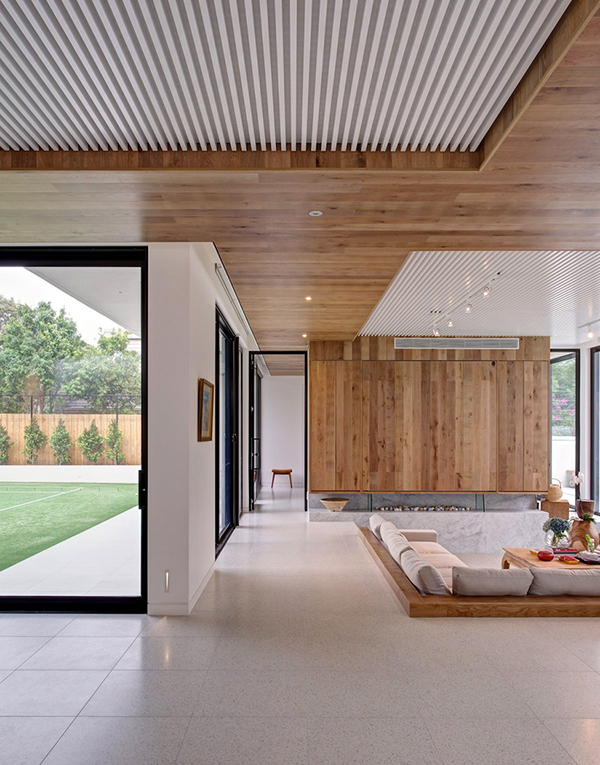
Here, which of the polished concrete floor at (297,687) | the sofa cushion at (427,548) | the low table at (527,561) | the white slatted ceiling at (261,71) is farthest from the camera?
the sofa cushion at (427,548)

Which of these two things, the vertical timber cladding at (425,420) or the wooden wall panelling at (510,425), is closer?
the vertical timber cladding at (425,420)

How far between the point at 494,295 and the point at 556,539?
3.32 meters

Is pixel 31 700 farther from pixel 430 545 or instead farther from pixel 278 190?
pixel 430 545

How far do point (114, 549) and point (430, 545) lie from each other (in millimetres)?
4126

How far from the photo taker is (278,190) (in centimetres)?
354

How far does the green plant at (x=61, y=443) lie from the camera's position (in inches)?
189

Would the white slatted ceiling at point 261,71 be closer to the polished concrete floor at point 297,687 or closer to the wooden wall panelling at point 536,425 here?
the polished concrete floor at point 297,687

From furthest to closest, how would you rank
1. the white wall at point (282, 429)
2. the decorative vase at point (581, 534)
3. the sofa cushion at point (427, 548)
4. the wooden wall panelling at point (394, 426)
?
1. the white wall at point (282, 429)
2. the wooden wall panelling at point (394, 426)
3. the decorative vase at point (581, 534)
4. the sofa cushion at point (427, 548)

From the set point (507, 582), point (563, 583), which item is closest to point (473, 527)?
point (563, 583)

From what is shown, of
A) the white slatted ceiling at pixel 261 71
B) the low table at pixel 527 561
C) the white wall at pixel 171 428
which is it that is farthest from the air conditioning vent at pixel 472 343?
the white slatted ceiling at pixel 261 71

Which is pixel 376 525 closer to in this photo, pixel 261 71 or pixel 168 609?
pixel 168 609

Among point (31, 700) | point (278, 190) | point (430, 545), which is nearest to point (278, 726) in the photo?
point (31, 700)

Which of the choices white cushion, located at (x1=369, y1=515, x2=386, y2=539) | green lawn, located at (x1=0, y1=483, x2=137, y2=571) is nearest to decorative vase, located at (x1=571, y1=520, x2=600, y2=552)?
white cushion, located at (x1=369, y1=515, x2=386, y2=539)

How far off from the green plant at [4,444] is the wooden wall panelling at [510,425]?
8.04 meters
